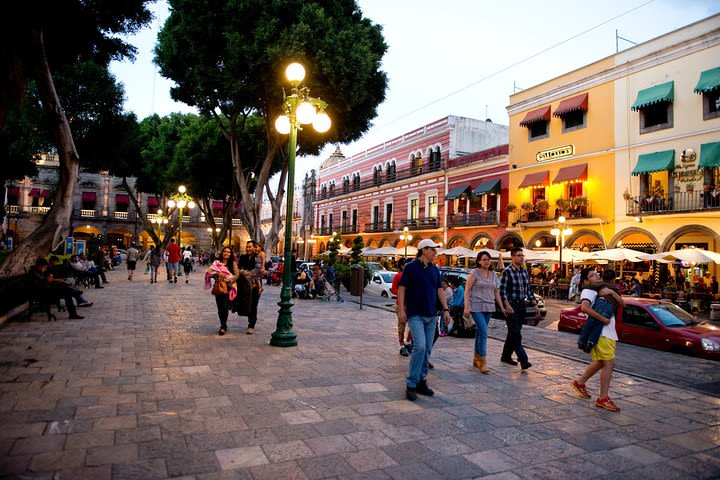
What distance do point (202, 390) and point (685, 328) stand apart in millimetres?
8605

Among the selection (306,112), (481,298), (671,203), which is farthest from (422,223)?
(481,298)

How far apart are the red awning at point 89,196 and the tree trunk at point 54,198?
48.1m

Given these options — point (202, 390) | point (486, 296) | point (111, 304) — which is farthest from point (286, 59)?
point (202, 390)

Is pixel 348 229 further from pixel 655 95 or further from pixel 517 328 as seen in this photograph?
pixel 517 328

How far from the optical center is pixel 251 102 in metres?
18.3

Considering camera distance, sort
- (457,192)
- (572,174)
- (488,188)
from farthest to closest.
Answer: (457,192) → (488,188) → (572,174)

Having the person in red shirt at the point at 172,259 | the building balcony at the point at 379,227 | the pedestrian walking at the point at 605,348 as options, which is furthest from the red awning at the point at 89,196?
the pedestrian walking at the point at 605,348

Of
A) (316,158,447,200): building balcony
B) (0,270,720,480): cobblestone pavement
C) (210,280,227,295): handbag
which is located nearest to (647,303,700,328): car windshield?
(0,270,720,480): cobblestone pavement

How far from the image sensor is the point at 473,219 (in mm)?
29047

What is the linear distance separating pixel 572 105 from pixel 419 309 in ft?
71.9

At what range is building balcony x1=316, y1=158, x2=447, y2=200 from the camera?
32.7 metres

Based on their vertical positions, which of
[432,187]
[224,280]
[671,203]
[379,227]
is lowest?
[224,280]

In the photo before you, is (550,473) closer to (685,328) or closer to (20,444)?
(20,444)

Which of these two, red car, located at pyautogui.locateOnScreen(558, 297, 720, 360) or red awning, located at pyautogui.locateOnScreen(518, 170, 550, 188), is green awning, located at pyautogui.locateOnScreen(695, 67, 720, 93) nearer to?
red awning, located at pyautogui.locateOnScreen(518, 170, 550, 188)
